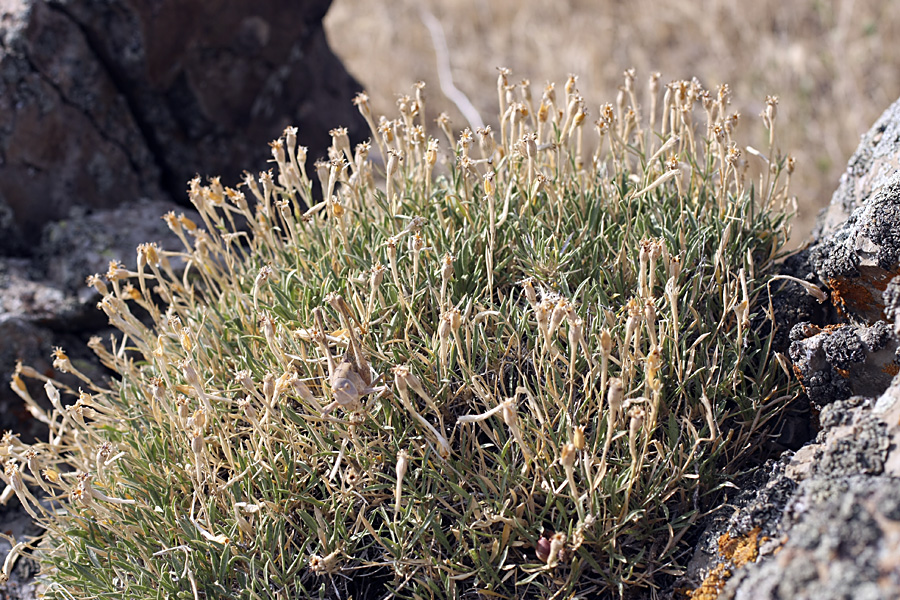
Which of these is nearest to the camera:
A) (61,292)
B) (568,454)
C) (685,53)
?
(568,454)

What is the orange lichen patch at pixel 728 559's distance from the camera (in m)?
1.76

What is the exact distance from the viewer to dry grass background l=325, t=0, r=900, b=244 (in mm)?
6355

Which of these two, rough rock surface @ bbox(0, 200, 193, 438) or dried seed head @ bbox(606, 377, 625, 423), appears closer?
dried seed head @ bbox(606, 377, 625, 423)

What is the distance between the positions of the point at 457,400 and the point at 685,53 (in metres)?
6.41

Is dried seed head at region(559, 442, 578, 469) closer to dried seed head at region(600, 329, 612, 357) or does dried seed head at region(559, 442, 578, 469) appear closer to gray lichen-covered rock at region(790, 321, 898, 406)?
Result: dried seed head at region(600, 329, 612, 357)

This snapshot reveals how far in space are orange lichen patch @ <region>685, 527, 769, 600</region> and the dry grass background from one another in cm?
460

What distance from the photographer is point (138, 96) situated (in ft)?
12.9

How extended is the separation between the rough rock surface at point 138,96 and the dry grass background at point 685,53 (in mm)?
2752

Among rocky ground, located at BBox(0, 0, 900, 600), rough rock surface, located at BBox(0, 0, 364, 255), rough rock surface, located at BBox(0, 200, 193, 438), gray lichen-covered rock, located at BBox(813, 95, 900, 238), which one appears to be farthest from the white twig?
gray lichen-covered rock, located at BBox(813, 95, 900, 238)

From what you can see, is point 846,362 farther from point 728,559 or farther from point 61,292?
point 61,292

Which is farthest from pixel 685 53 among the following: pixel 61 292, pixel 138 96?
pixel 61 292

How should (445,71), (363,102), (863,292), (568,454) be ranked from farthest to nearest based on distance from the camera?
(445,71)
(363,102)
(863,292)
(568,454)

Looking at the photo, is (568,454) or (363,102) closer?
(568,454)

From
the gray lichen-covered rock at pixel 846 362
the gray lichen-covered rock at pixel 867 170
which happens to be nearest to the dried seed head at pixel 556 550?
the gray lichen-covered rock at pixel 846 362
